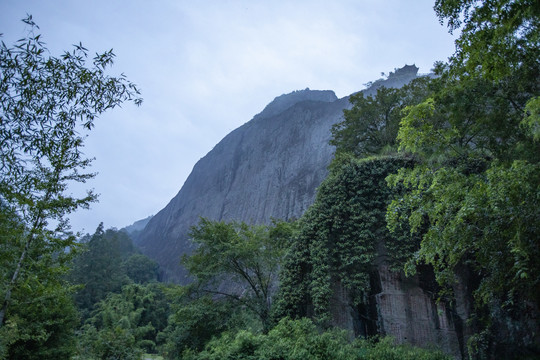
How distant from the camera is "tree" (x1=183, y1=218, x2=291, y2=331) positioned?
13328 mm

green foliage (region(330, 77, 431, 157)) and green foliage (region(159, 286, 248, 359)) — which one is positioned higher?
green foliage (region(330, 77, 431, 157))

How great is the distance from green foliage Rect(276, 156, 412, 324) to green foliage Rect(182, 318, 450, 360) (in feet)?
5.69

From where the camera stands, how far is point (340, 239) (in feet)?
38.8

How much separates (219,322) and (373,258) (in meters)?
6.37

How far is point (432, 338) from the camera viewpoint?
32.7ft

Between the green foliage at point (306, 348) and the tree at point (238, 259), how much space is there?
385cm

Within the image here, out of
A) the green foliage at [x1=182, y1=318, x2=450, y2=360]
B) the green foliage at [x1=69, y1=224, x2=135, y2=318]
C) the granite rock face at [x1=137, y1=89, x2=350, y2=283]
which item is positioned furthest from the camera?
the granite rock face at [x1=137, y1=89, x2=350, y2=283]

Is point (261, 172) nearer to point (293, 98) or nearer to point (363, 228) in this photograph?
point (293, 98)

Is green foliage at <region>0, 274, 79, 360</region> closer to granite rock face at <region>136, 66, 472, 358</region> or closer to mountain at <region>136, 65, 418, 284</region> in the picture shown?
granite rock face at <region>136, 66, 472, 358</region>

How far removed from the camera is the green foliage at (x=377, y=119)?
15.8 meters

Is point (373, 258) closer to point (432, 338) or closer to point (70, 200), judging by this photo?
point (432, 338)

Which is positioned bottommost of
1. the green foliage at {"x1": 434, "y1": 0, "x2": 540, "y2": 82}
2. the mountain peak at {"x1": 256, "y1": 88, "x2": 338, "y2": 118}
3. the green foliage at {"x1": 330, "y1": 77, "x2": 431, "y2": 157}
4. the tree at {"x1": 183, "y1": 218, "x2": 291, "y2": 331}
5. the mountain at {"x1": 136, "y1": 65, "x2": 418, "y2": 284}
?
the tree at {"x1": 183, "y1": 218, "x2": 291, "y2": 331}

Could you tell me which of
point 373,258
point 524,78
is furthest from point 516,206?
point 373,258

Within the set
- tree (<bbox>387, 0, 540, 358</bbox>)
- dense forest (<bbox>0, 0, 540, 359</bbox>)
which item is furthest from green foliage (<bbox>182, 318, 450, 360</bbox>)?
tree (<bbox>387, 0, 540, 358</bbox>)
